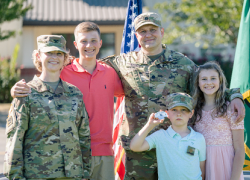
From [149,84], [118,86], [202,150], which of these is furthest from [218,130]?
[118,86]

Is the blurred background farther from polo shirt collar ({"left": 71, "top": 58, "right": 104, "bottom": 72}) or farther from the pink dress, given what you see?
the pink dress

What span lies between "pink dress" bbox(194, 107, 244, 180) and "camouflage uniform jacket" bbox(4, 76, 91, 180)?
1.18m

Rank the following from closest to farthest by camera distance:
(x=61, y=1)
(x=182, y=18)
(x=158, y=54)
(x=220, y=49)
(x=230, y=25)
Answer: (x=158, y=54) → (x=230, y=25) → (x=182, y=18) → (x=61, y=1) → (x=220, y=49)

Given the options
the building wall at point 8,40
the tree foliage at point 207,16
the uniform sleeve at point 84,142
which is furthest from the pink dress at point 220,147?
the building wall at point 8,40

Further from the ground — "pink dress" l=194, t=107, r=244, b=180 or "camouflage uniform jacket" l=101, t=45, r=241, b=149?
"camouflage uniform jacket" l=101, t=45, r=241, b=149

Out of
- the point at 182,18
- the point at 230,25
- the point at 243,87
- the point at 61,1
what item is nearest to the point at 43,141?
the point at 243,87

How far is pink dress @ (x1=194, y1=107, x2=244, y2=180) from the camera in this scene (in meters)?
3.12

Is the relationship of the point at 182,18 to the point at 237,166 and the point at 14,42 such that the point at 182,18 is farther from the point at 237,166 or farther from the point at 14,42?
the point at 237,166

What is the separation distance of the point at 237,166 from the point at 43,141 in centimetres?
182

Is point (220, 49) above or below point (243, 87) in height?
above

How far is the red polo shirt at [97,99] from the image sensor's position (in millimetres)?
3326

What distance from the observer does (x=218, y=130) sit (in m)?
3.17

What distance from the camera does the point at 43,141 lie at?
2.77 meters

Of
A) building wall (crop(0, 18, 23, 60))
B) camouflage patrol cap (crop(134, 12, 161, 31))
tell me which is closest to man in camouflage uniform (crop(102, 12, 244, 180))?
camouflage patrol cap (crop(134, 12, 161, 31))
